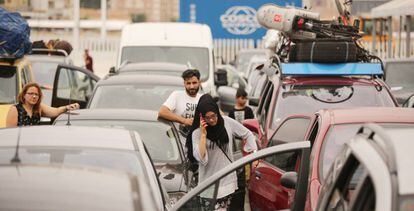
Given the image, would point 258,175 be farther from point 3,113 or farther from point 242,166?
A: point 3,113

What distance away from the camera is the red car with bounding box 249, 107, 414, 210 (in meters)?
9.23

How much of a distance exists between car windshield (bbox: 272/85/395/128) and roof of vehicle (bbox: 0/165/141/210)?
23.5 ft

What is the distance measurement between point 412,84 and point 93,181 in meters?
16.2

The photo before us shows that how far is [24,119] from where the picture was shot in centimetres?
1289

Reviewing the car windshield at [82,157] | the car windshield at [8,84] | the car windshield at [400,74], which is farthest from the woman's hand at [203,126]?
the car windshield at [400,74]

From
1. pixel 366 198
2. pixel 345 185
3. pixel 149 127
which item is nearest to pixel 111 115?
pixel 149 127

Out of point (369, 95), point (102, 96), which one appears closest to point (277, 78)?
point (369, 95)

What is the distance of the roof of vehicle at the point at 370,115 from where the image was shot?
9570 millimetres

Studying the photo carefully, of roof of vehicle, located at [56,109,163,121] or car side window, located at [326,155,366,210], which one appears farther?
roof of vehicle, located at [56,109,163,121]

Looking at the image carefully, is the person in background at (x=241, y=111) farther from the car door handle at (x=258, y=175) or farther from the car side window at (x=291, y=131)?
the car door handle at (x=258, y=175)

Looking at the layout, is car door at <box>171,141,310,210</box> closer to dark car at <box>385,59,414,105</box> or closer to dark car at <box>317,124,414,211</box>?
dark car at <box>317,124,414,211</box>

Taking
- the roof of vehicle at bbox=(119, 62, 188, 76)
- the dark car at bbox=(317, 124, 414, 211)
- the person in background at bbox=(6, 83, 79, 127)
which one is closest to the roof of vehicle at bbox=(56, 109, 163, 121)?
the person in background at bbox=(6, 83, 79, 127)

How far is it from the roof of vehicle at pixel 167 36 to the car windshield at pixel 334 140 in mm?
13442

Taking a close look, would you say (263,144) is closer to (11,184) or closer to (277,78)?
(277,78)
